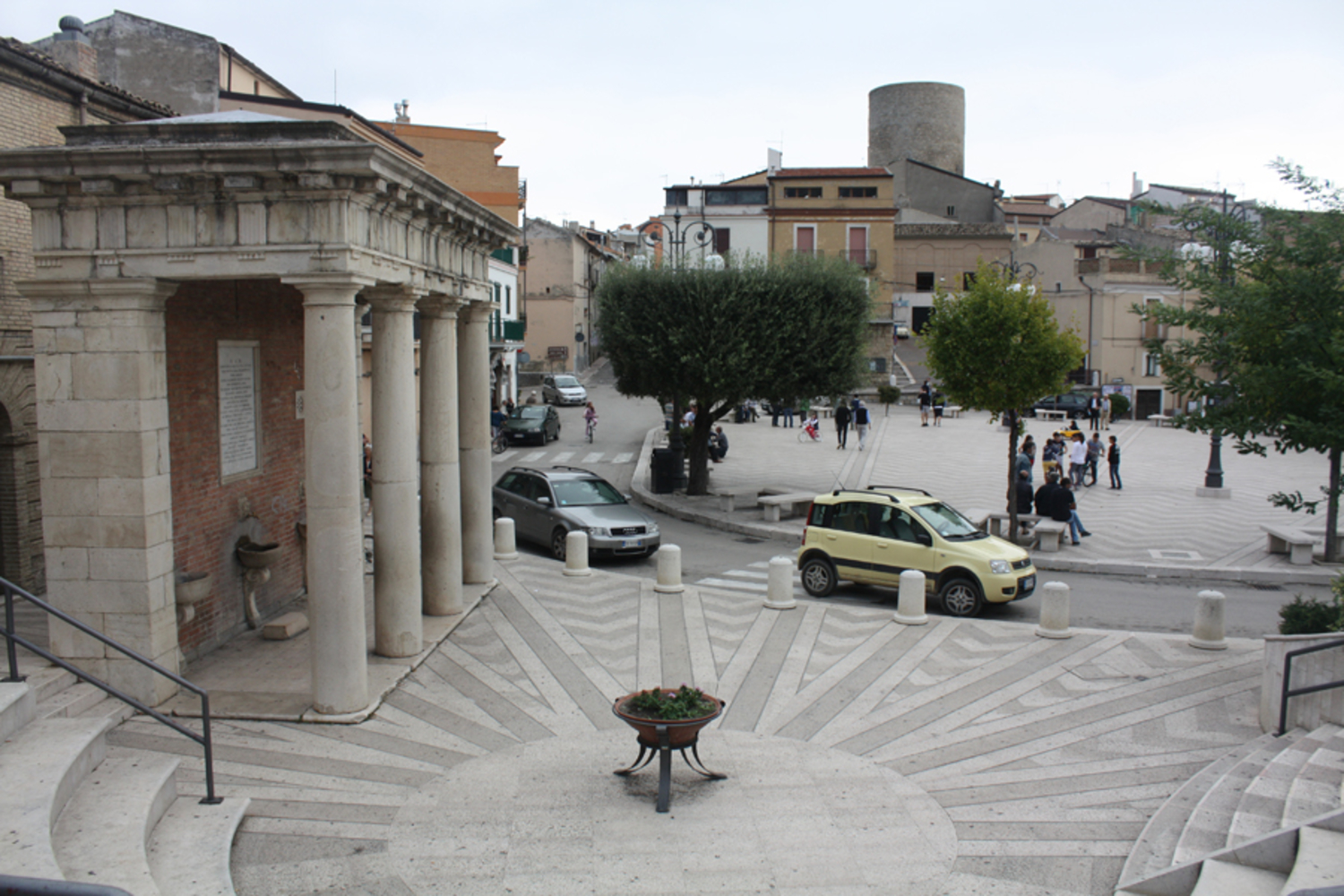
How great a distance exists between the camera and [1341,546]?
18547mm

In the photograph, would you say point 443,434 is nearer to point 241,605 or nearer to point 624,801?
point 241,605

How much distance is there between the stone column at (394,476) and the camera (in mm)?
10281

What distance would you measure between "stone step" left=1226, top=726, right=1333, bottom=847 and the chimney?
16.2m

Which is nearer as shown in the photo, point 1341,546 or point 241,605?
point 241,605

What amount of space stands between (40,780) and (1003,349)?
16610 mm

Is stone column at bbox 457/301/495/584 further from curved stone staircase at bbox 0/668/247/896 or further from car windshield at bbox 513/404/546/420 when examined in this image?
car windshield at bbox 513/404/546/420

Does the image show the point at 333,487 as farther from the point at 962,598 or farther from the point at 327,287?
the point at 962,598

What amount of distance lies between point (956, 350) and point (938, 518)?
582 cm

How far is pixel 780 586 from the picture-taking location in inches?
545

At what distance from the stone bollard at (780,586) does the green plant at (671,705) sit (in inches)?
233

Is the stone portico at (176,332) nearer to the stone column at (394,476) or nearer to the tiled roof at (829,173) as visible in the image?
the stone column at (394,476)

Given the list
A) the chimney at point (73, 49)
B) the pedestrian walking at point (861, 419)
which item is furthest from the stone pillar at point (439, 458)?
the pedestrian walking at point (861, 419)

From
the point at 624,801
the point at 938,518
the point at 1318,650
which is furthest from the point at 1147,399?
the point at 624,801

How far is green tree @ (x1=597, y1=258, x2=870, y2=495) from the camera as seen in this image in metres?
23.7
